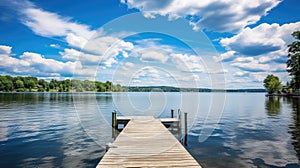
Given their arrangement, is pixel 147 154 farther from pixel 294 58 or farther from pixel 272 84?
pixel 272 84

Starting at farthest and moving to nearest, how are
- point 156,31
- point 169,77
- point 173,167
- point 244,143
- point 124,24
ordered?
point 169,77, point 244,143, point 156,31, point 124,24, point 173,167

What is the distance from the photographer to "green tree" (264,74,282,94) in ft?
319

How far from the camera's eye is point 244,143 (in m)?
A: 13.3

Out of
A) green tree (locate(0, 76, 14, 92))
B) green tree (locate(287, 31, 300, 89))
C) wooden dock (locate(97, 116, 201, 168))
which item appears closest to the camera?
wooden dock (locate(97, 116, 201, 168))

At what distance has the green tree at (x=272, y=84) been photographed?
97250 mm

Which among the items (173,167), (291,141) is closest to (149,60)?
(173,167)

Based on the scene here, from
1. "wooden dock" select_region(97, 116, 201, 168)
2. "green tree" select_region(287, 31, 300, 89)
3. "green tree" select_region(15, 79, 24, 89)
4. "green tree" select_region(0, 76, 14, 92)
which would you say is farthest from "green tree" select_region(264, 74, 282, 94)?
"green tree" select_region(0, 76, 14, 92)

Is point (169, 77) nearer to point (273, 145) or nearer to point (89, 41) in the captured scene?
point (89, 41)

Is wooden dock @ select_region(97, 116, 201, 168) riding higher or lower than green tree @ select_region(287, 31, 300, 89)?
lower

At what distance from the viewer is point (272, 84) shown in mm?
97250

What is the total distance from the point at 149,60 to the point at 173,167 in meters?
9.18

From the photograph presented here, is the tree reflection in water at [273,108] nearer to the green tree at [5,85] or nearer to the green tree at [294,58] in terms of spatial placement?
the green tree at [294,58]

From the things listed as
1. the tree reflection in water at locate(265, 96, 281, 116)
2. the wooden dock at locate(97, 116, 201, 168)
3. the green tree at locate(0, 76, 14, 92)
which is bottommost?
the tree reflection in water at locate(265, 96, 281, 116)

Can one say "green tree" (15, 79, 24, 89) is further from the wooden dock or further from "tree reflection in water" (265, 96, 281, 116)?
the wooden dock
